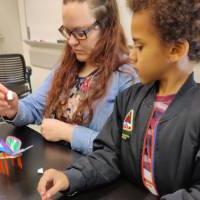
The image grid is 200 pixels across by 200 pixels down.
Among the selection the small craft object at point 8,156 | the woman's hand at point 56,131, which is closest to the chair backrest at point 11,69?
the woman's hand at point 56,131

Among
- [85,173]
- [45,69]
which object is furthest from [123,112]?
[45,69]

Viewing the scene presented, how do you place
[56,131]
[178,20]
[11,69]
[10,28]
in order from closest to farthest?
[178,20]
[56,131]
[11,69]
[10,28]

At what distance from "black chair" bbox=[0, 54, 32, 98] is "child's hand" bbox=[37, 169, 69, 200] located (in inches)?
97.5

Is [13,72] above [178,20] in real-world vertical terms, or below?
below

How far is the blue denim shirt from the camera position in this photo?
1.08 metres

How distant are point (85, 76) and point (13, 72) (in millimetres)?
2057

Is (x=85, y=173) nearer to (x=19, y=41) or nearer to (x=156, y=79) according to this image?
(x=156, y=79)

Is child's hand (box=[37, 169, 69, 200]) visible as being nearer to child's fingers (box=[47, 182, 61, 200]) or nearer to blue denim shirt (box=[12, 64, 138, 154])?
child's fingers (box=[47, 182, 61, 200])

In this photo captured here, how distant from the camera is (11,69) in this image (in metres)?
3.18

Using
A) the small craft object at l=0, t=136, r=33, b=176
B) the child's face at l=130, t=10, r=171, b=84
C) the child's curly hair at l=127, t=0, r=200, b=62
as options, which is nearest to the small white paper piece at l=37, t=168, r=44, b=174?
the small craft object at l=0, t=136, r=33, b=176

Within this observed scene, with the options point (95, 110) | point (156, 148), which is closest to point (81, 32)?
point (95, 110)

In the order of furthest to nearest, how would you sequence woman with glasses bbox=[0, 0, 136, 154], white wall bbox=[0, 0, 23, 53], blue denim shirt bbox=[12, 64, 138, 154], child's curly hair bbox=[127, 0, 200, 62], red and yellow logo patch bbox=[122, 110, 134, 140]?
white wall bbox=[0, 0, 23, 53] → woman with glasses bbox=[0, 0, 136, 154] → blue denim shirt bbox=[12, 64, 138, 154] → red and yellow logo patch bbox=[122, 110, 134, 140] → child's curly hair bbox=[127, 0, 200, 62]

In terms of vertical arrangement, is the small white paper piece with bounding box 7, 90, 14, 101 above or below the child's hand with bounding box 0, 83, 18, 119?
above

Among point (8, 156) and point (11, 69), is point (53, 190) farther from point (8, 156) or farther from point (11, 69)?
point (11, 69)
